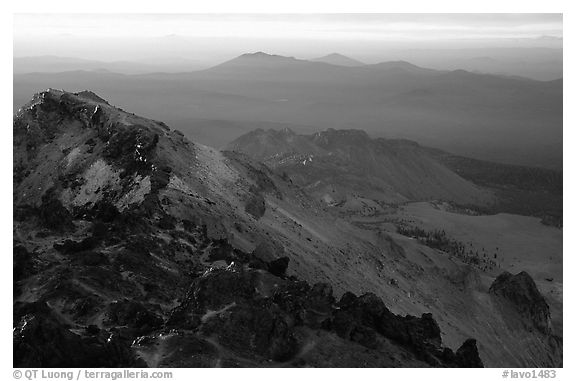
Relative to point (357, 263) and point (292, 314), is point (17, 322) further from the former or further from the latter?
point (357, 263)

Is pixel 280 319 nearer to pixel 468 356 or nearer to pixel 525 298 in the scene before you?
pixel 468 356

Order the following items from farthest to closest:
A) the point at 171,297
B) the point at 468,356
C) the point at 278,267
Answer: the point at 278,267 < the point at 468,356 < the point at 171,297

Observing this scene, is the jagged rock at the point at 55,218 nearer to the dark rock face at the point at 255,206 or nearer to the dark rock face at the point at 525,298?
the dark rock face at the point at 255,206

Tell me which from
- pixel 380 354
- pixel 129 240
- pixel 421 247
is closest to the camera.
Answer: pixel 380 354

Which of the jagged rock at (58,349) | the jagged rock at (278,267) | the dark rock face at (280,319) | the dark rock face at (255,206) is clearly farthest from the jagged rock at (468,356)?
the dark rock face at (255,206)

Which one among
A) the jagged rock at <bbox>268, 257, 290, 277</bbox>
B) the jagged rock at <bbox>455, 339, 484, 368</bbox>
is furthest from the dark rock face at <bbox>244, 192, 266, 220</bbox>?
the jagged rock at <bbox>455, 339, 484, 368</bbox>

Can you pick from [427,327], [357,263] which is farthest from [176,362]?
[357,263]

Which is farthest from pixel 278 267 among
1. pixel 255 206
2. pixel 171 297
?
pixel 255 206
